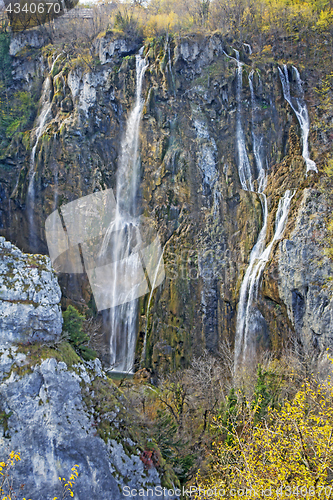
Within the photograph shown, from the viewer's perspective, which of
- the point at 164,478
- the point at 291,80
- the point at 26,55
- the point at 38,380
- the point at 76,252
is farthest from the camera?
the point at 26,55

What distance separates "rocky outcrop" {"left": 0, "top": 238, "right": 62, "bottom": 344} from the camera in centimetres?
1247

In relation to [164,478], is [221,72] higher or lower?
higher

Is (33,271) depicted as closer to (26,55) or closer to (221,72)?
(221,72)

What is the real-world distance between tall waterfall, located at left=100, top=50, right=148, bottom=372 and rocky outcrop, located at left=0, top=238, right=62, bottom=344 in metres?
18.4

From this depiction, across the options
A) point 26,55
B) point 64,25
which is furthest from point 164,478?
point 64,25

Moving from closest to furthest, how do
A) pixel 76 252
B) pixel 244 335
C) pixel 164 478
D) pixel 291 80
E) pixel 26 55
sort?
1. pixel 164 478
2. pixel 244 335
3. pixel 291 80
4. pixel 76 252
5. pixel 26 55

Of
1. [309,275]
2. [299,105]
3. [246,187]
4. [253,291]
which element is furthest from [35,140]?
[309,275]

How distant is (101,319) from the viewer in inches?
1310

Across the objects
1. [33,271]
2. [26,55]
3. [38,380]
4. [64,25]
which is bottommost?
[38,380]

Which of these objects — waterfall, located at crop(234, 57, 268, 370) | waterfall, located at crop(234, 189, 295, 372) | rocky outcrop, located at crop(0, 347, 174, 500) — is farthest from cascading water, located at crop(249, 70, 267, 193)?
rocky outcrop, located at crop(0, 347, 174, 500)

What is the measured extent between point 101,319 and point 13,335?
21.2m

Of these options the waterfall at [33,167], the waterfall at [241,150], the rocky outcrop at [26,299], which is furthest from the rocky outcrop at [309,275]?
the waterfall at [33,167]

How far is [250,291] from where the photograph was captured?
2625 cm

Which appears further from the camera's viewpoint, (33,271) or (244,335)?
(244,335)
